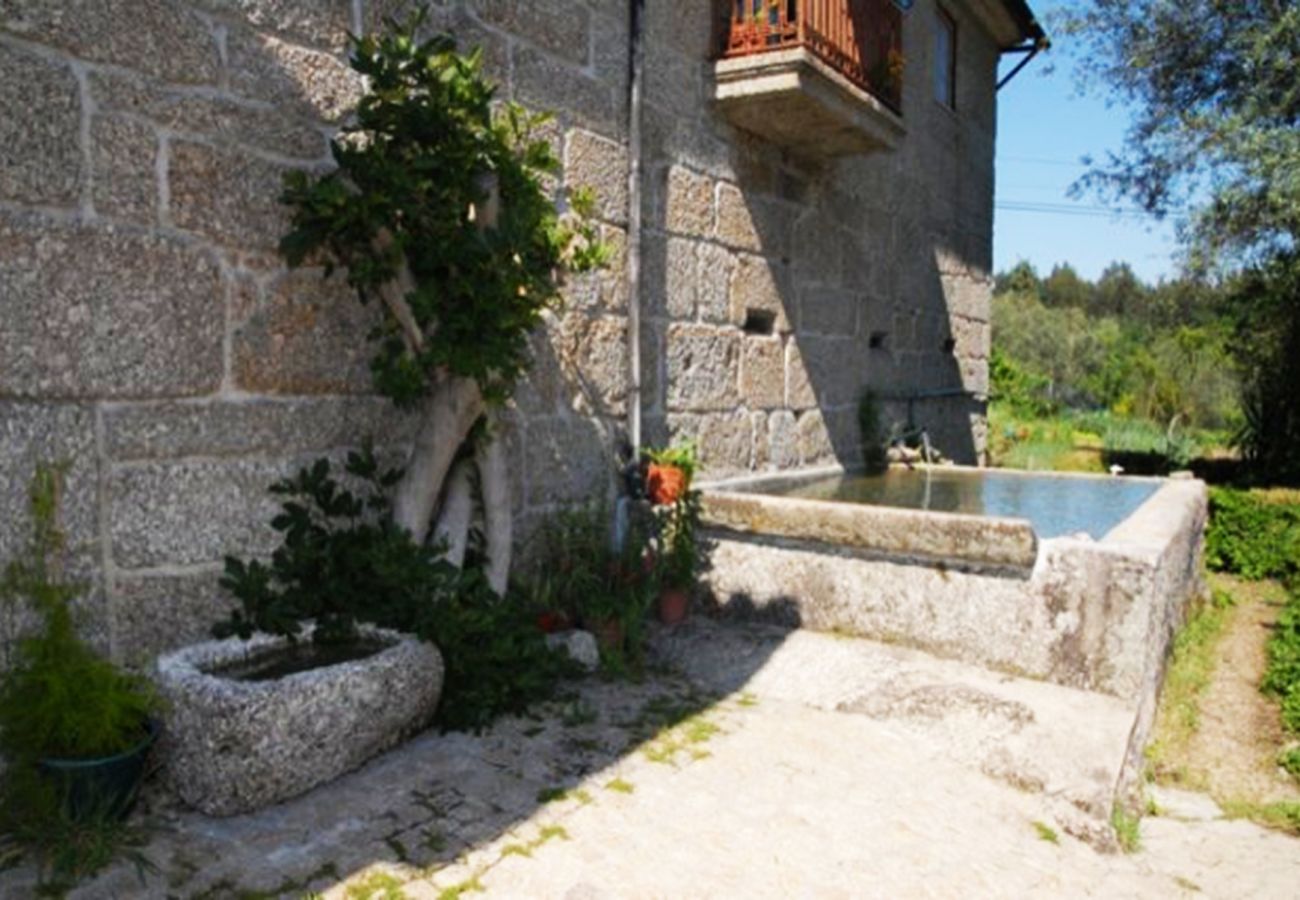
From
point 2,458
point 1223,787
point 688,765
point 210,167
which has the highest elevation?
point 210,167

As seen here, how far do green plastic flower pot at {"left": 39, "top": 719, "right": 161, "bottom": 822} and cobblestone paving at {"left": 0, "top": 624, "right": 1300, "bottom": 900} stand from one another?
0.40ft

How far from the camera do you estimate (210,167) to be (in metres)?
2.81

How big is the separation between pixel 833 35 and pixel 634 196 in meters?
1.71

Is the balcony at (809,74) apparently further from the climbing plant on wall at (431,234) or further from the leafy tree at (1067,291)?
the leafy tree at (1067,291)

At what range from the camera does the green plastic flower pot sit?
221 centimetres

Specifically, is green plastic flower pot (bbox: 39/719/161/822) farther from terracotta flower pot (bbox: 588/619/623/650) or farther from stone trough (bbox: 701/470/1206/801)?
stone trough (bbox: 701/470/1206/801)

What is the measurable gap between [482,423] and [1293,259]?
972 cm

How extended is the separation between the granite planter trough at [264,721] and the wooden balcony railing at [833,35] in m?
3.81

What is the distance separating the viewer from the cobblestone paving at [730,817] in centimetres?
218

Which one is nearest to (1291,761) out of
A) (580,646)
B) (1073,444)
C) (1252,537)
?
(580,646)

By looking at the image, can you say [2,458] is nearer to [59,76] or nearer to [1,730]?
[1,730]

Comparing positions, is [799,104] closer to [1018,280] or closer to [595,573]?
[595,573]

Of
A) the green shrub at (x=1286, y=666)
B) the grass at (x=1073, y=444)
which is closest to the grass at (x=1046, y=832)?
the green shrub at (x=1286, y=666)

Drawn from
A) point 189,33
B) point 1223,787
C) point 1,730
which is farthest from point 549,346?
point 1223,787
